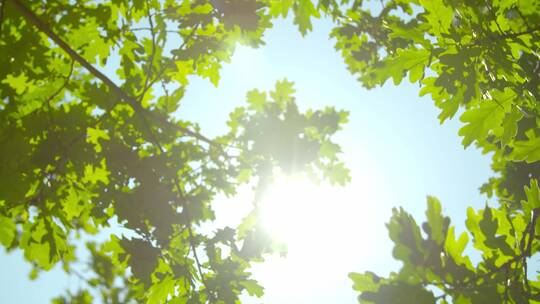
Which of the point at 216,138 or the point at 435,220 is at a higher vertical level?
the point at 216,138

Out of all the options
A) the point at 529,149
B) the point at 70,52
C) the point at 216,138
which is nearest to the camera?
the point at 529,149

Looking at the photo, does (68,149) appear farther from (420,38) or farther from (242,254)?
(420,38)

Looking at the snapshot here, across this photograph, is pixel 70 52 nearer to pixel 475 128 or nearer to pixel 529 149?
pixel 475 128

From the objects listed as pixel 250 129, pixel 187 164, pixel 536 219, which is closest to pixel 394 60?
pixel 536 219

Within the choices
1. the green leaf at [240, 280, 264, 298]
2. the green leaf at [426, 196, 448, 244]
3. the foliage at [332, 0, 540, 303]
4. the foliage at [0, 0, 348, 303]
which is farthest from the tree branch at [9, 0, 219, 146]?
the green leaf at [426, 196, 448, 244]

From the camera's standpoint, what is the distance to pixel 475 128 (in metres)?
2.30

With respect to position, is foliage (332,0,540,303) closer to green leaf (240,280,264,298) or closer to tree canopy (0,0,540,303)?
tree canopy (0,0,540,303)

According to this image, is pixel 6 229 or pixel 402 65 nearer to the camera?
pixel 402 65

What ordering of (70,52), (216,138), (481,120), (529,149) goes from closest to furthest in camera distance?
(529,149), (481,120), (70,52), (216,138)

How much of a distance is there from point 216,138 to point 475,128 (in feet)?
13.7

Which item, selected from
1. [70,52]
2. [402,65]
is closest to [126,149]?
[70,52]

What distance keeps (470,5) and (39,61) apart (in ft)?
Result: 12.8

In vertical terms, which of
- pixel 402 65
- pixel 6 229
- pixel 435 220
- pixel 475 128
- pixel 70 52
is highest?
pixel 70 52

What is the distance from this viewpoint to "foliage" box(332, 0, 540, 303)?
54.4 inches
